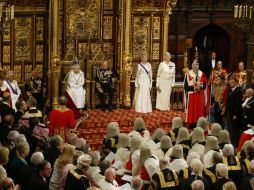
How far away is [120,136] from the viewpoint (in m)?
14.2

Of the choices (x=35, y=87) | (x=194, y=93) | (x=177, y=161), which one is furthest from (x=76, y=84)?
(x=177, y=161)

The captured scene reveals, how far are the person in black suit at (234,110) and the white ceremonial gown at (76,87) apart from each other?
445 cm

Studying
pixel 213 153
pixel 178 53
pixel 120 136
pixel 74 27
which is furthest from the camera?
pixel 178 53

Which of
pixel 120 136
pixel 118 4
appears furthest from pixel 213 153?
pixel 118 4

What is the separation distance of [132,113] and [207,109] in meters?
2.40

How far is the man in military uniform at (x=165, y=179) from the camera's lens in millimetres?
11992

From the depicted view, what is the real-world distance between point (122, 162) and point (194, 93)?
23.8 ft

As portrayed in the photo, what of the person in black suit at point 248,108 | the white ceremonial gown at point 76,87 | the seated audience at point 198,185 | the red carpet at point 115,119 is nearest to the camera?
the seated audience at point 198,185

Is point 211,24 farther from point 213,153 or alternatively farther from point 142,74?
point 213,153

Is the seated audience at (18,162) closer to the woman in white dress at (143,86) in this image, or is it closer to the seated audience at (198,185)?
the seated audience at (198,185)

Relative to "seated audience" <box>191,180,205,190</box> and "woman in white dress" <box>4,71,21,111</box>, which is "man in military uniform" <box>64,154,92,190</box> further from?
"woman in white dress" <box>4,71,21,111</box>

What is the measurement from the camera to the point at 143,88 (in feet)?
72.4

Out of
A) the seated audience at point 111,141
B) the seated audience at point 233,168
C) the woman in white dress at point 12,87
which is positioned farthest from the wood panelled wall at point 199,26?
the seated audience at point 233,168

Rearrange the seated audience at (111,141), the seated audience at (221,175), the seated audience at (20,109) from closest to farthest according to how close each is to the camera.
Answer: the seated audience at (221,175), the seated audience at (111,141), the seated audience at (20,109)
